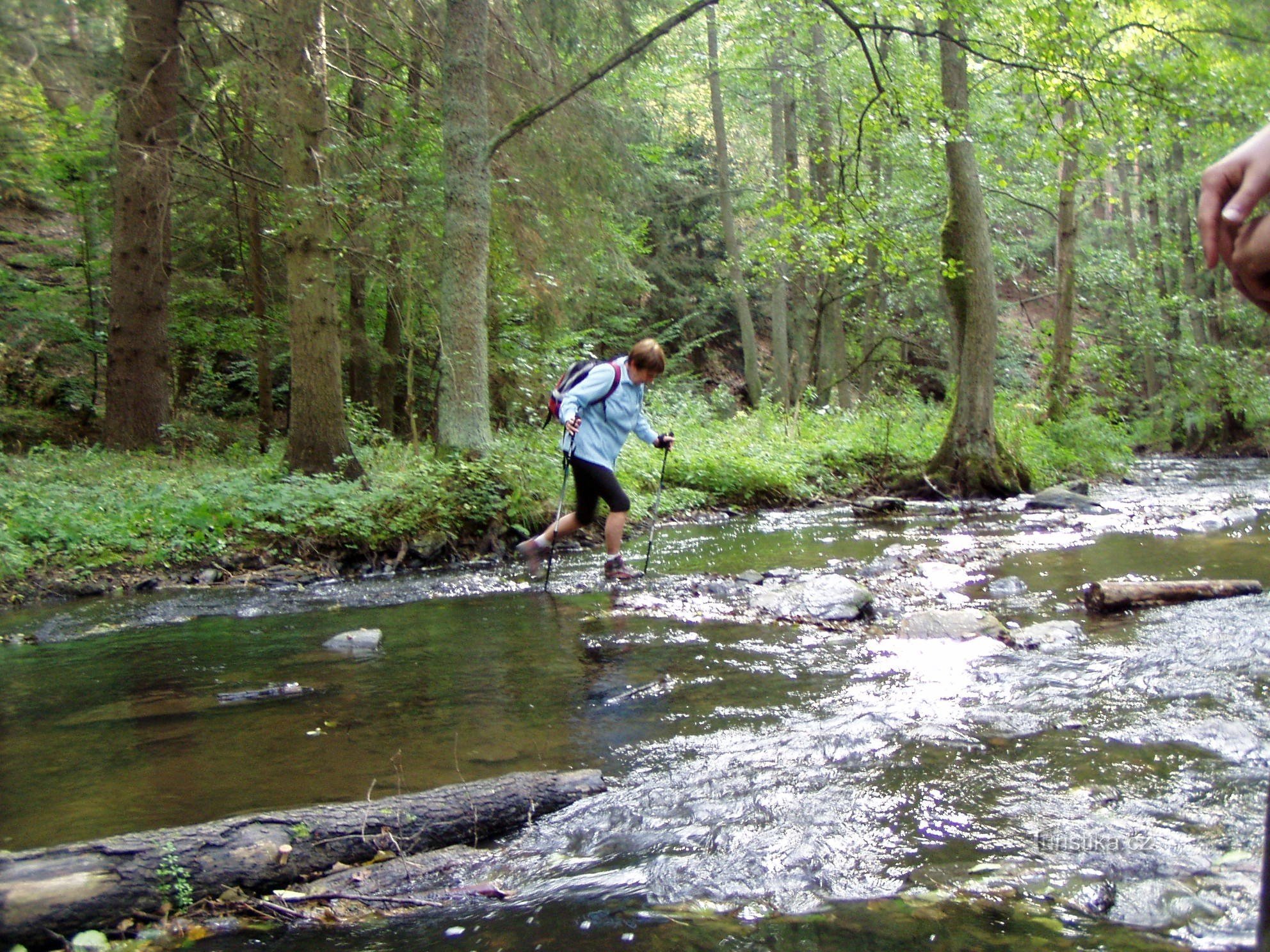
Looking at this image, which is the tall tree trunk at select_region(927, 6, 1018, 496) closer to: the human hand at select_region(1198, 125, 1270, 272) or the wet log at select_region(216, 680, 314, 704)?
the wet log at select_region(216, 680, 314, 704)

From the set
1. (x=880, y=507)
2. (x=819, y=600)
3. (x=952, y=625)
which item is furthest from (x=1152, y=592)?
(x=880, y=507)

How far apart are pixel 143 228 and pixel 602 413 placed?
34.9ft

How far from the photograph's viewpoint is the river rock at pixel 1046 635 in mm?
5566

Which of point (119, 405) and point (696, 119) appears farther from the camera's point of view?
point (696, 119)

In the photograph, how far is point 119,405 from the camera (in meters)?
15.5

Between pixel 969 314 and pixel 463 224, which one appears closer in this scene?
pixel 463 224

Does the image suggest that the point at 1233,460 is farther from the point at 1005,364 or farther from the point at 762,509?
the point at 762,509

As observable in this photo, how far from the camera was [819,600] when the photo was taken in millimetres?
6930

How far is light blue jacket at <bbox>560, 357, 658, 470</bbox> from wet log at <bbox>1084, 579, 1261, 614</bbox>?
159 inches

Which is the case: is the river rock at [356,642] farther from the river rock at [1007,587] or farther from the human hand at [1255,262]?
the human hand at [1255,262]

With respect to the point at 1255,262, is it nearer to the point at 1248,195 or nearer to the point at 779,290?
the point at 1248,195

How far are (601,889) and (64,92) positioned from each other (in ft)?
67.8

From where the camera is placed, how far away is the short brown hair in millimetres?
8312

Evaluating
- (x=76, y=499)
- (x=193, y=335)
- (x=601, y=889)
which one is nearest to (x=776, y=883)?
(x=601, y=889)
